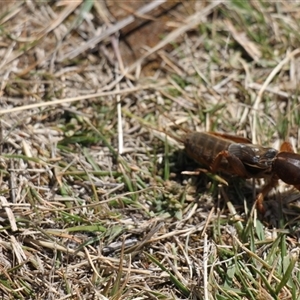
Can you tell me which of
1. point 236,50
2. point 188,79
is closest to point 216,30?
point 236,50

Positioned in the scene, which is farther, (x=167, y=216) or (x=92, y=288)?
(x=167, y=216)

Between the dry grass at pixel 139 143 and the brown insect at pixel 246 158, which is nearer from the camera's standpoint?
the dry grass at pixel 139 143

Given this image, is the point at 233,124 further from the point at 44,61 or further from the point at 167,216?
the point at 44,61

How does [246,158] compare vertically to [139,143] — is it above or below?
below

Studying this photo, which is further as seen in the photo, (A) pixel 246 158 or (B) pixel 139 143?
(B) pixel 139 143

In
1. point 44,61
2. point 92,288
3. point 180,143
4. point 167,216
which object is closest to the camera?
point 92,288
